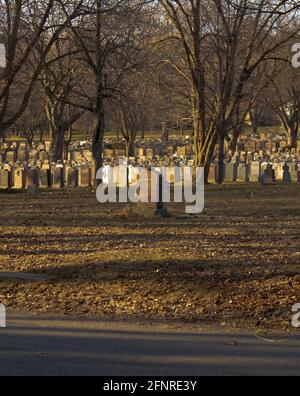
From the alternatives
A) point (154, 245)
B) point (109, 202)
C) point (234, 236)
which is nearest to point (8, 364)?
point (154, 245)

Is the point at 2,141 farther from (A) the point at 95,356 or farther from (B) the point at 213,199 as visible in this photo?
(A) the point at 95,356

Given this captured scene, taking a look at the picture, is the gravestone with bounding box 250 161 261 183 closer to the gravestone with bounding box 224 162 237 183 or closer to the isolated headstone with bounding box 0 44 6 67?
the gravestone with bounding box 224 162 237 183

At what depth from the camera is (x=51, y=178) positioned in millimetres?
27234

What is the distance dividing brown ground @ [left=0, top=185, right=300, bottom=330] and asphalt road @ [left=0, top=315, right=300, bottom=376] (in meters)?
0.62

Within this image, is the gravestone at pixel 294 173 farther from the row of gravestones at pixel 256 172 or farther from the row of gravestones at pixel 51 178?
the row of gravestones at pixel 51 178

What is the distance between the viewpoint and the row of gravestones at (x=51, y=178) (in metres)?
27.1

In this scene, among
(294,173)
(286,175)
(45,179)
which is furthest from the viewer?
(294,173)

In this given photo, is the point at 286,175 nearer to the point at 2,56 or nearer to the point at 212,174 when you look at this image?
the point at 212,174

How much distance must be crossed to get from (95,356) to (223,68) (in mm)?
20475

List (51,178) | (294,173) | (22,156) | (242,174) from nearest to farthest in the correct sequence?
(51,178) → (294,173) → (242,174) → (22,156)

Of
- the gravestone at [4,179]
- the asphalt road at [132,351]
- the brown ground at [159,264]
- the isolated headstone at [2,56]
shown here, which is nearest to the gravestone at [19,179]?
the gravestone at [4,179]

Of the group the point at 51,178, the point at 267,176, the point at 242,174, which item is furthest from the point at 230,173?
the point at 51,178

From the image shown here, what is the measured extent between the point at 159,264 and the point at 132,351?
3702 mm

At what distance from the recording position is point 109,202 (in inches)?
835
